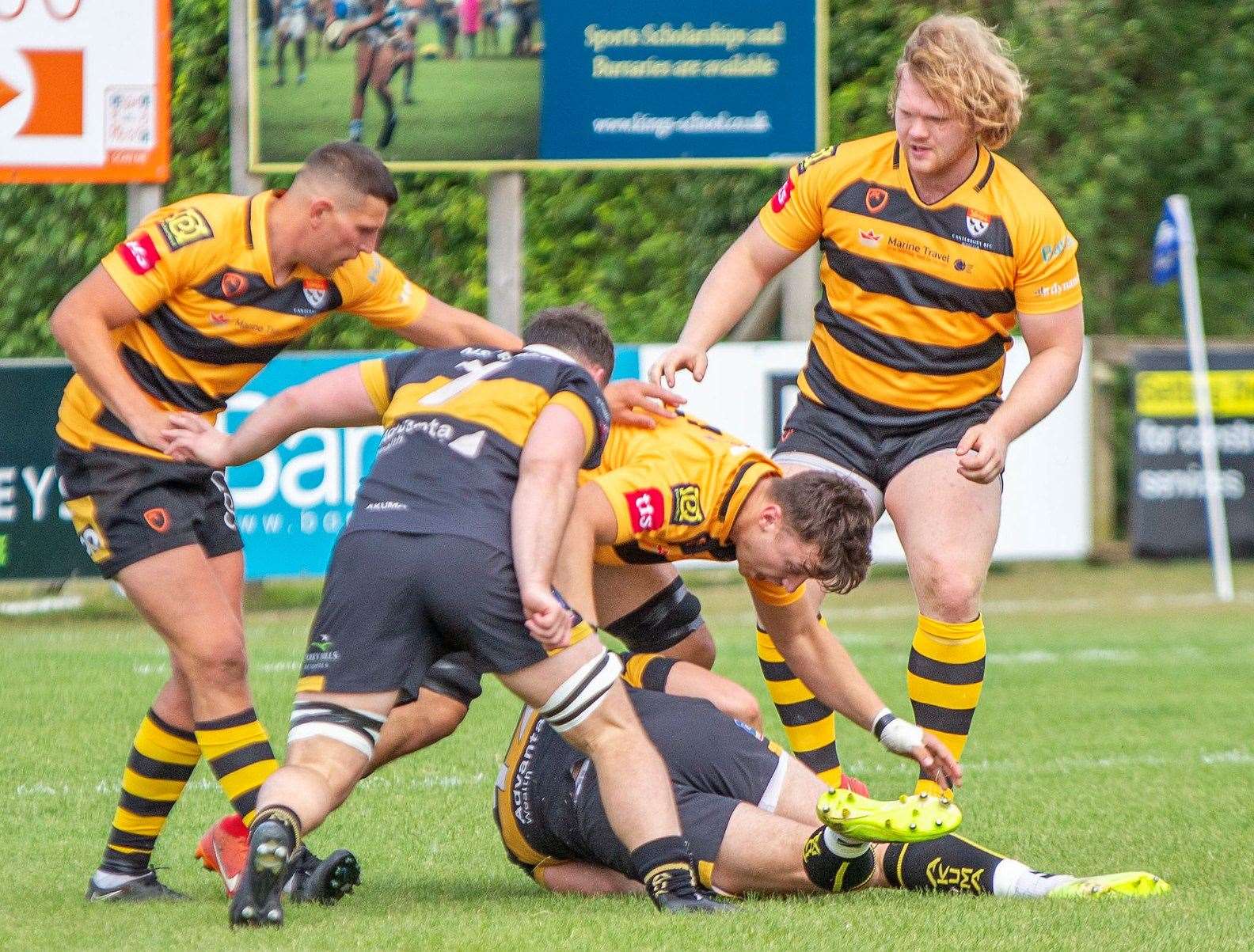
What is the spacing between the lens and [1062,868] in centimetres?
532

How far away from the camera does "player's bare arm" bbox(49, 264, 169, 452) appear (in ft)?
16.0

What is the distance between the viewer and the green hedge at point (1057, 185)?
1625 centimetres

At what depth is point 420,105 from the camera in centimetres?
1186

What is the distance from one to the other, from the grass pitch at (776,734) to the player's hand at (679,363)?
1411 millimetres

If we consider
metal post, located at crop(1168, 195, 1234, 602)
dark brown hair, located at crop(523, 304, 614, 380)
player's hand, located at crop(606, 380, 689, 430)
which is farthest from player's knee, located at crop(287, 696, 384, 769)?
metal post, located at crop(1168, 195, 1234, 602)

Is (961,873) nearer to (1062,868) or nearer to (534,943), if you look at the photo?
(1062,868)

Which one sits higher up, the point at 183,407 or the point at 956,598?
the point at 183,407

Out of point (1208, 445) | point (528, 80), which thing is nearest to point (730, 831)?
point (528, 80)

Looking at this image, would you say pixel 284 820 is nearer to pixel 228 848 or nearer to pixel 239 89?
pixel 228 848

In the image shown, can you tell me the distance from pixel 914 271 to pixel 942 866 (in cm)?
177

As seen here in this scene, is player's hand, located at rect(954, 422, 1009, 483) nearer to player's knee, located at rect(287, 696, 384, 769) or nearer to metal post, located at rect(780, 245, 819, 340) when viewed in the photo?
player's knee, located at rect(287, 696, 384, 769)

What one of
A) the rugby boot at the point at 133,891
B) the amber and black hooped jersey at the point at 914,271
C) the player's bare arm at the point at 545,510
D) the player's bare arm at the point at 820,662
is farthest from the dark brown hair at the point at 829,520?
the rugby boot at the point at 133,891

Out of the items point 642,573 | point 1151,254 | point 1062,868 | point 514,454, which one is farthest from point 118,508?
point 1151,254

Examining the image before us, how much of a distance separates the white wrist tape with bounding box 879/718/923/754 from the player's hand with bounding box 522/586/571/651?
39.7 inches
